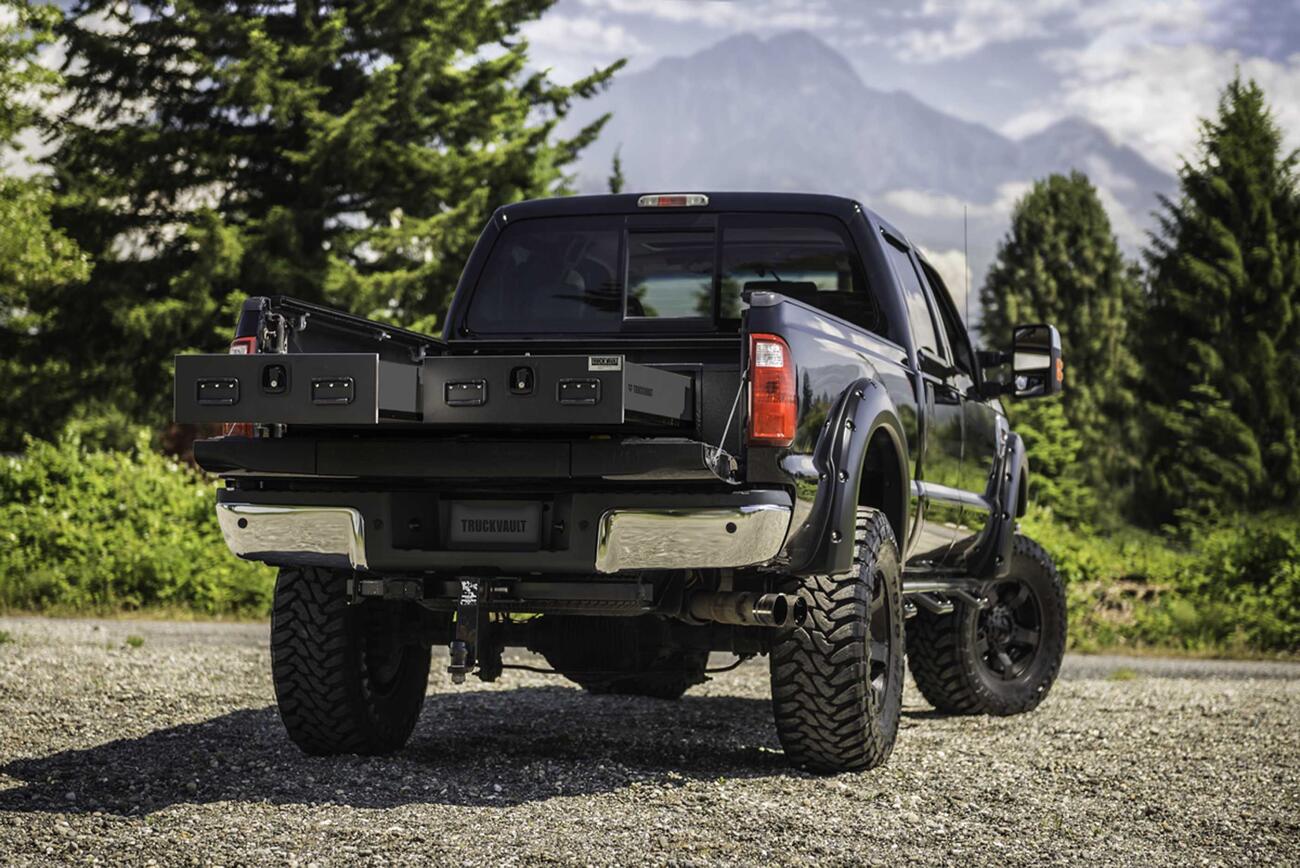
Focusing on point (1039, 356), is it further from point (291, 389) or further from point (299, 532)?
point (291, 389)

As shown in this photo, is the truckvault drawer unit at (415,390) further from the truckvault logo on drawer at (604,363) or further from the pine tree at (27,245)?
the pine tree at (27,245)

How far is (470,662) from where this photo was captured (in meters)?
5.36

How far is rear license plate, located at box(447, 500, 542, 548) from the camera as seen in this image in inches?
203

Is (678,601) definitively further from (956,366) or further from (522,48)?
(522,48)

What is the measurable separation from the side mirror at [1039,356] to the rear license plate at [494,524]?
363 cm

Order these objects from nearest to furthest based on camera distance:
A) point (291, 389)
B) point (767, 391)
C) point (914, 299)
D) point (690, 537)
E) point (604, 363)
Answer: point (604, 363) → point (291, 389) → point (690, 537) → point (767, 391) → point (914, 299)

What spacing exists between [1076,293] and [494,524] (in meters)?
45.5

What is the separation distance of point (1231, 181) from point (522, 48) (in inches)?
742

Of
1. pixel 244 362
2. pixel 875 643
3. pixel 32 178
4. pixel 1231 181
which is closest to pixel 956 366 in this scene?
pixel 875 643

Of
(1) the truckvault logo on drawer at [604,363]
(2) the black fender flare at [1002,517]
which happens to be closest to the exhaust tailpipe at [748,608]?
(1) the truckvault logo on drawer at [604,363]

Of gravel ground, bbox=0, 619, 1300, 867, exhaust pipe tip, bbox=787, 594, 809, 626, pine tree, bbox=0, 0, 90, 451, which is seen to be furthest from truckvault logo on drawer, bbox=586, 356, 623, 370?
pine tree, bbox=0, 0, 90, 451

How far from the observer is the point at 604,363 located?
4.64 metres

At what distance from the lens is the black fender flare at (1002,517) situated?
7953 millimetres

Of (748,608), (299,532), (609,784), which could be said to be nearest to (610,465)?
(748,608)
